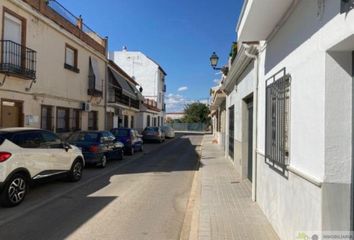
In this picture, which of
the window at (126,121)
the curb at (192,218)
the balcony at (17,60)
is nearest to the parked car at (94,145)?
the balcony at (17,60)

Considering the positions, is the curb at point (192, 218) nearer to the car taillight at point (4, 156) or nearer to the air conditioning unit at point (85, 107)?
the car taillight at point (4, 156)

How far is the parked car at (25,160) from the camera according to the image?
7.58m

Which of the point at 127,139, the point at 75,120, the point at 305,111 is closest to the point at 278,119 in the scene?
the point at 305,111

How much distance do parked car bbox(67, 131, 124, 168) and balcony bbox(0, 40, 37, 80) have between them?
117 inches

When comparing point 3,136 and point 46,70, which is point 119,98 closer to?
point 46,70

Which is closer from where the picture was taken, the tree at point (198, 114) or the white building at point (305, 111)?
the white building at point (305, 111)

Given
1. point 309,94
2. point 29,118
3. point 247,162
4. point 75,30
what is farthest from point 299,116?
point 75,30

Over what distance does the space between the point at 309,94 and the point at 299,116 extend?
0.51 metres

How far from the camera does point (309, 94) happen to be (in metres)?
4.20

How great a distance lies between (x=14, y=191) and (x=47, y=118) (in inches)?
364

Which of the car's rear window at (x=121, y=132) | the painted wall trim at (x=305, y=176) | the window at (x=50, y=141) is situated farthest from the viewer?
the car's rear window at (x=121, y=132)

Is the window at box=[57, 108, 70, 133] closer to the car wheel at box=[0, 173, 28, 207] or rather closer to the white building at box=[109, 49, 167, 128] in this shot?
the car wheel at box=[0, 173, 28, 207]

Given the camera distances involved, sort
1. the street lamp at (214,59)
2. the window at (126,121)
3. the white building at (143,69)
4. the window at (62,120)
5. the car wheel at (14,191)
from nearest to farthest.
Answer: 1. the car wheel at (14,191)
2. the window at (62,120)
3. the street lamp at (214,59)
4. the window at (126,121)
5. the white building at (143,69)

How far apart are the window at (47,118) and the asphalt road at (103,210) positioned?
5353 millimetres
